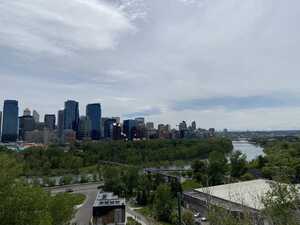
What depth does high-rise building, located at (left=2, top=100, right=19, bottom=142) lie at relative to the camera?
59.1 metres

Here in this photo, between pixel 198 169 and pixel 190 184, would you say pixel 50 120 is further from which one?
pixel 190 184

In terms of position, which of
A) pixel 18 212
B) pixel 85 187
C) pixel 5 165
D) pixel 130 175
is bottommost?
pixel 85 187

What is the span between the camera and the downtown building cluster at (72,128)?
59125 mm

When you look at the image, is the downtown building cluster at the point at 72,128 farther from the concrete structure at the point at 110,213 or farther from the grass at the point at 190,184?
the concrete structure at the point at 110,213

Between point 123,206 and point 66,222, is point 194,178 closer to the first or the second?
point 123,206

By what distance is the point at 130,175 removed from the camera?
60.4ft

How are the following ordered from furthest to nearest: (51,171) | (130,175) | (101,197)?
(51,171), (130,175), (101,197)

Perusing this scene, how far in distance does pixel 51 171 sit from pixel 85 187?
20.1 ft

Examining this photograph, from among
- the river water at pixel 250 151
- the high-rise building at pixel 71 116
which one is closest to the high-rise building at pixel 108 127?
the high-rise building at pixel 71 116

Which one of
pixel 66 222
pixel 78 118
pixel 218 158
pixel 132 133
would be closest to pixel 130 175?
pixel 218 158

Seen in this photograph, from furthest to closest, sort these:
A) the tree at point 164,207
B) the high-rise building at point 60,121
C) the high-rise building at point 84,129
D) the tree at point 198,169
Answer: the high-rise building at point 60,121 < the high-rise building at point 84,129 < the tree at point 198,169 < the tree at point 164,207

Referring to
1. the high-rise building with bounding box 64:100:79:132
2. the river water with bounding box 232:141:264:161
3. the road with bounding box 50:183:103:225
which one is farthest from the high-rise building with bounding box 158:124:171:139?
the road with bounding box 50:183:103:225

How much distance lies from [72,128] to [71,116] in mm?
2856

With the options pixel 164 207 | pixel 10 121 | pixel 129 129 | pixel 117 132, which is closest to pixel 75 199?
pixel 164 207
